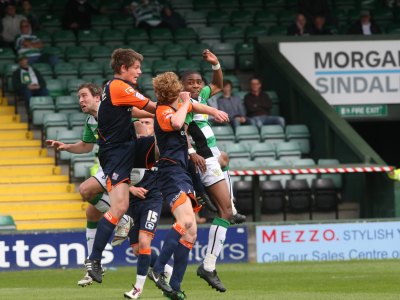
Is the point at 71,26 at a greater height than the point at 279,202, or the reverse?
the point at 71,26

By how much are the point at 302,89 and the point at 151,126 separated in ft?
29.3

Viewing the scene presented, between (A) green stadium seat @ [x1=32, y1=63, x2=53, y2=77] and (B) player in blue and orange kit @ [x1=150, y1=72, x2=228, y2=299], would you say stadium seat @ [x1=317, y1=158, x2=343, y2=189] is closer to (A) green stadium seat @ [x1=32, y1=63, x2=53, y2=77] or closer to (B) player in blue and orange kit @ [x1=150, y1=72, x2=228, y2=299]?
(A) green stadium seat @ [x1=32, y1=63, x2=53, y2=77]

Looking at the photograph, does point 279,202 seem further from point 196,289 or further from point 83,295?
point 83,295

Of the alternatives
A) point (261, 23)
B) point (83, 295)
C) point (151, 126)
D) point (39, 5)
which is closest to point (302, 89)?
point (261, 23)

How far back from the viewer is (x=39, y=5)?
82.0 ft

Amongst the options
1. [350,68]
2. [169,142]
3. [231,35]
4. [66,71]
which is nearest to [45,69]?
[66,71]

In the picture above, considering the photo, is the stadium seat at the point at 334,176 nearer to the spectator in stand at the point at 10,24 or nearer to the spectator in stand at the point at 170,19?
the spectator in stand at the point at 170,19

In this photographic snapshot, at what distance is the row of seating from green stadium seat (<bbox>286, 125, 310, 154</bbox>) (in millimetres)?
1196

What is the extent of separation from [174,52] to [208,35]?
1066 mm

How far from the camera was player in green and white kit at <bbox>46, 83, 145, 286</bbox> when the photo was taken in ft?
42.8

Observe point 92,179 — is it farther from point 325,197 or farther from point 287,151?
point 287,151

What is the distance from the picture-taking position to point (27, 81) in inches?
861

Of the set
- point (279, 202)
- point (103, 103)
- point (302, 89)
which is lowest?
point (279, 202)

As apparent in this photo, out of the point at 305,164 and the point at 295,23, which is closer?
the point at 305,164
